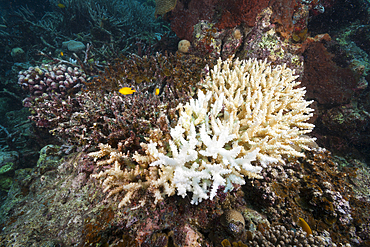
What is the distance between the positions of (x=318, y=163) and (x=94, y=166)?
3.57 metres

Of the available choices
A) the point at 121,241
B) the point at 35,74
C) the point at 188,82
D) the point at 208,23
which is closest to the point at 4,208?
the point at 121,241

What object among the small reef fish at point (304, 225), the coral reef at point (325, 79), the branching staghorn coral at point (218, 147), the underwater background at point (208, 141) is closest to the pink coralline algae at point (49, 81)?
the underwater background at point (208, 141)

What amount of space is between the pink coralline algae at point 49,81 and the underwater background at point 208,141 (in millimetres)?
37

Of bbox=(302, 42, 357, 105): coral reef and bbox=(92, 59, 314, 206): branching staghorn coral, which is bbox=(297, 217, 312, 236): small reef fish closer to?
bbox=(92, 59, 314, 206): branching staghorn coral

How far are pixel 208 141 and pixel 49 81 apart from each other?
4.40m

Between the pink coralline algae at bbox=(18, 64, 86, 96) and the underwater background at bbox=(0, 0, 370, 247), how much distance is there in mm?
37

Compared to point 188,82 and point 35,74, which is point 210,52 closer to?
point 188,82

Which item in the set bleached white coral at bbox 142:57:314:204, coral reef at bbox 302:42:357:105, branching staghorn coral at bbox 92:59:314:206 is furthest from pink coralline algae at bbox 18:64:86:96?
coral reef at bbox 302:42:357:105

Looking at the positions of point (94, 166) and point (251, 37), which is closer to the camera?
point (94, 166)

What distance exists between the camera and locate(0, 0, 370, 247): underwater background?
5.57 ft

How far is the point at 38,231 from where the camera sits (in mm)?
1732

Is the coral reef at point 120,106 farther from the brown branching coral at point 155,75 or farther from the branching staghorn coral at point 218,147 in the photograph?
the branching staghorn coral at point 218,147

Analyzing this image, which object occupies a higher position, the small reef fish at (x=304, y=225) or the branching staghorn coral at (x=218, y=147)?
the branching staghorn coral at (x=218, y=147)

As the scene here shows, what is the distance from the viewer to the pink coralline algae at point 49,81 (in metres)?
3.79
